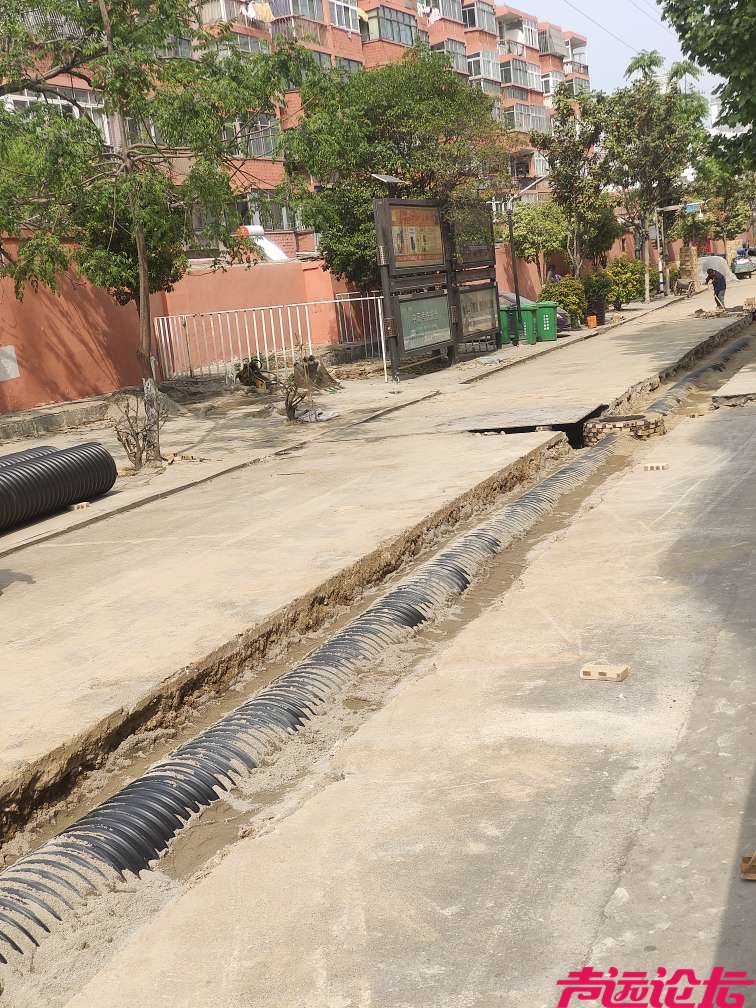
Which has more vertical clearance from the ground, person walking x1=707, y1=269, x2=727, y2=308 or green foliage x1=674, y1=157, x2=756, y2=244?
green foliage x1=674, y1=157, x2=756, y2=244

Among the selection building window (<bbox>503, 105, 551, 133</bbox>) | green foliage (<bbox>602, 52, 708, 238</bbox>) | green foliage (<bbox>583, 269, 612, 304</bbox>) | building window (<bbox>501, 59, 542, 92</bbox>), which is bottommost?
green foliage (<bbox>583, 269, 612, 304</bbox>)

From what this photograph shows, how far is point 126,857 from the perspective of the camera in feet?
13.3

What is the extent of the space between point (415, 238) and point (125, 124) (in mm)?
9668

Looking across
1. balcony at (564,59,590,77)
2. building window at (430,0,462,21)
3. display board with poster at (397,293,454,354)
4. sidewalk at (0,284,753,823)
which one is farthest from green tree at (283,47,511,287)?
balcony at (564,59,590,77)

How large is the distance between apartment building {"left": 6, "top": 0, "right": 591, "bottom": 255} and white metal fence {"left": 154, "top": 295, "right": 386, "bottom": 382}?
2.86 metres

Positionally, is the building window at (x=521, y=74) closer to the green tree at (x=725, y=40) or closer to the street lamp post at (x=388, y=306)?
the street lamp post at (x=388, y=306)

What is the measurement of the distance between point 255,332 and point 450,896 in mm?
20838

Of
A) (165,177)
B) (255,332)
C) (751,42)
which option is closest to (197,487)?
(165,177)

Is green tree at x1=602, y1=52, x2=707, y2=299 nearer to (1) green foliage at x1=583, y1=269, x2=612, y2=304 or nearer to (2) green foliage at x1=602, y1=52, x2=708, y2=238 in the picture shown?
(2) green foliage at x1=602, y1=52, x2=708, y2=238

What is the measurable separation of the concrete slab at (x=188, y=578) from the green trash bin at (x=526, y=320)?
53.6 ft

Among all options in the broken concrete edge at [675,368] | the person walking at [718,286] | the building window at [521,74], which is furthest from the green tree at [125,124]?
the building window at [521,74]

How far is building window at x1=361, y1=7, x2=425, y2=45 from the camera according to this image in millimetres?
48906

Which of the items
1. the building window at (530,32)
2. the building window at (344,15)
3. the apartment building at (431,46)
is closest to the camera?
the apartment building at (431,46)

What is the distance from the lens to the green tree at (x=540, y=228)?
3962cm
